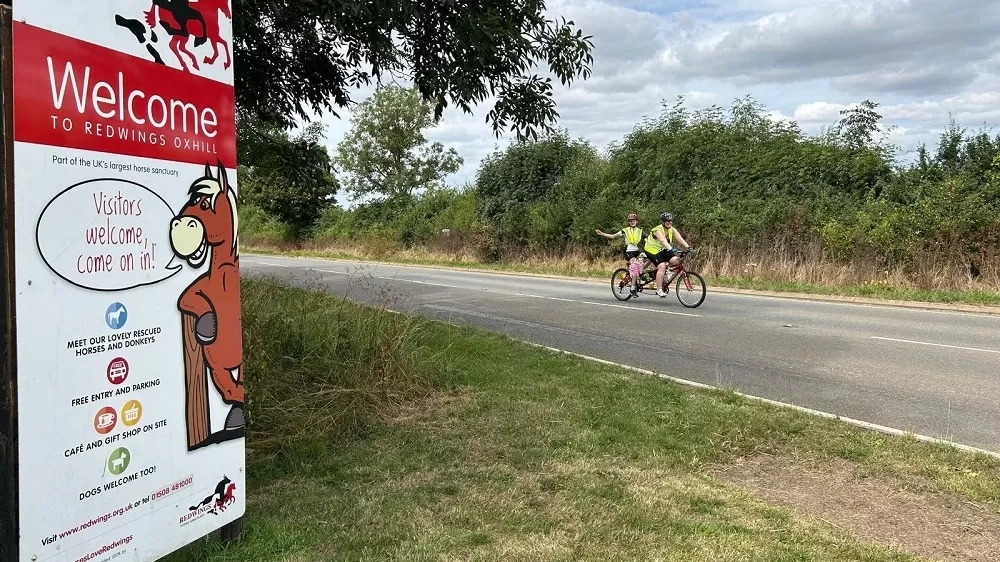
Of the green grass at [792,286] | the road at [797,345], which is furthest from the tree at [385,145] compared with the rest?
the road at [797,345]

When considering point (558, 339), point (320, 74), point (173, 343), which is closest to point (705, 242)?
point (558, 339)

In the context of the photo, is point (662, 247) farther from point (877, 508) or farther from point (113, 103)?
point (113, 103)

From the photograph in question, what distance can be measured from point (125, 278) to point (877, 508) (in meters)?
4.09

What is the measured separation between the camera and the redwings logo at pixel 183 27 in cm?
291

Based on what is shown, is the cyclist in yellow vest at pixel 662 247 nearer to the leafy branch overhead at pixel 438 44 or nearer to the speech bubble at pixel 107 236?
the leafy branch overhead at pixel 438 44

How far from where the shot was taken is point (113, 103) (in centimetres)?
274

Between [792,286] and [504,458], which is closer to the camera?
[504,458]

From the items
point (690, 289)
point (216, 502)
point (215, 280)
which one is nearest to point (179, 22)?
point (215, 280)

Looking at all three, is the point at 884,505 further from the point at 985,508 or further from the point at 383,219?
the point at 383,219

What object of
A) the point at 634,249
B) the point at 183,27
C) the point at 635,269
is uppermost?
the point at 183,27

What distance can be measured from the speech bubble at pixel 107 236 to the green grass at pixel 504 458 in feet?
4.67

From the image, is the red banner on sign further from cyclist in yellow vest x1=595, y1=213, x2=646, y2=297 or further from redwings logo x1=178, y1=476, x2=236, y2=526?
cyclist in yellow vest x1=595, y1=213, x2=646, y2=297

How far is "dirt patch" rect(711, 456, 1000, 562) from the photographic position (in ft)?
12.0

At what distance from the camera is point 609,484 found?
169 inches
